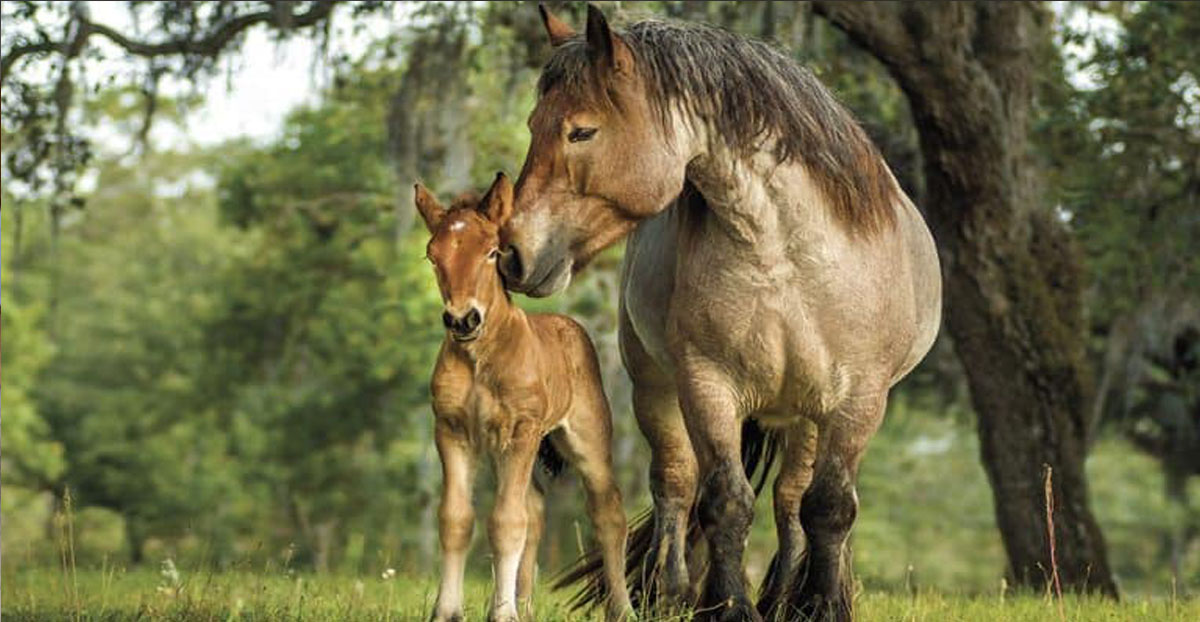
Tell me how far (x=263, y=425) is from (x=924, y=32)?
85.9 feet

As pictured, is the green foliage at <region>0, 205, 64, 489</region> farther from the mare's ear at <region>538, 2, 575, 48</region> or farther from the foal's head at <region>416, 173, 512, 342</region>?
the foal's head at <region>416, 173, 512, 342</region>

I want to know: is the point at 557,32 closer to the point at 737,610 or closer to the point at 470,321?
the point at 470,321

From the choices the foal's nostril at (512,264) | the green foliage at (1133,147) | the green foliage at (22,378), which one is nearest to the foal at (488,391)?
the foal's nostril at (512,264)

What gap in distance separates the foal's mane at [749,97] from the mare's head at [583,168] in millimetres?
31

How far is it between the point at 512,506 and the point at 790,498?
4.37 ft

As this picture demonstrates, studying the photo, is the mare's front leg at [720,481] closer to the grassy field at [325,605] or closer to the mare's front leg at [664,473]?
the mare's front leg at [664,473]

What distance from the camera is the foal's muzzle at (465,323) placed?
5.59 meters

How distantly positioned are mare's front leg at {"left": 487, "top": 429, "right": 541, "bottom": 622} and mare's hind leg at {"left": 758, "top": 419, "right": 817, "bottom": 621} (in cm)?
111

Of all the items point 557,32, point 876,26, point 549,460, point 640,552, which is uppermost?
point 557,32

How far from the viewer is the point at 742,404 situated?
20.2 feet

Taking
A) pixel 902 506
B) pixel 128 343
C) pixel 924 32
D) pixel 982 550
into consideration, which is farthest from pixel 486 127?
pixel 982 550

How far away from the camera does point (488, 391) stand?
6.06 meters

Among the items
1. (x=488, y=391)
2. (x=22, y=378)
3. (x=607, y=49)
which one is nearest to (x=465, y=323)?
(x=488, y=391)

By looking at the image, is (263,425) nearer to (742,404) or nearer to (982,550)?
(982,550)
